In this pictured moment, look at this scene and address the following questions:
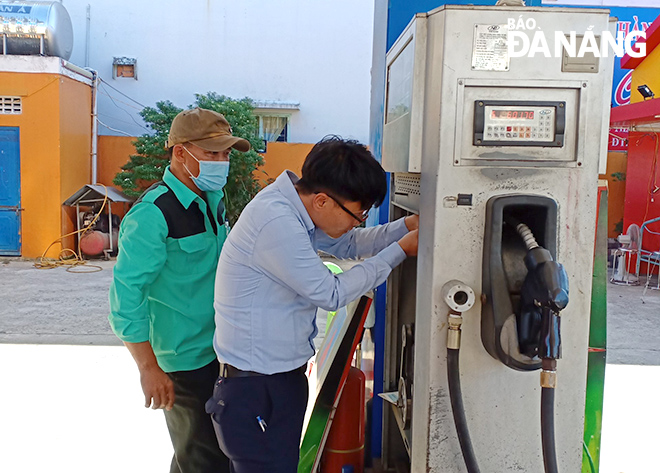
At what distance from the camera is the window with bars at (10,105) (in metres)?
10.5

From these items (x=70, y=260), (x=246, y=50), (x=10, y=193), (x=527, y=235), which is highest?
(x=246, y=50)

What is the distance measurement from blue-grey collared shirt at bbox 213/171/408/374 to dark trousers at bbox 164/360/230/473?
0.40 meters

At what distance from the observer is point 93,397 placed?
4.33 m

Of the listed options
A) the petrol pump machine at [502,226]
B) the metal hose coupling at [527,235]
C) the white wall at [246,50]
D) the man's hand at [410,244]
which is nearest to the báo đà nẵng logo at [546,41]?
the petrol pump machine at [502,226]

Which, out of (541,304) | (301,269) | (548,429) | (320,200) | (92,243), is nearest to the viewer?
(541,304)

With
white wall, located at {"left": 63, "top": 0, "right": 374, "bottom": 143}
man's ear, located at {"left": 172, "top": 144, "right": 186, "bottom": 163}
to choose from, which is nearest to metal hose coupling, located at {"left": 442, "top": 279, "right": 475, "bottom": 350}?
man's ear, located at {"left": 172, "top": 144, "right": 186, "bottom": 163}

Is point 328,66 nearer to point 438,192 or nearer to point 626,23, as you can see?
point 626,23

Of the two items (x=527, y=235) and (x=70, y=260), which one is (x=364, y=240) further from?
(x=70, y=260)

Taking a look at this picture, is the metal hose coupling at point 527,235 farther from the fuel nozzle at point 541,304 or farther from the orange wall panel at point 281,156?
the orange wall panel at point 281,156

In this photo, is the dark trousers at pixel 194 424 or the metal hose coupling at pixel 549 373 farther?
the dark trousers at pixel 194 424

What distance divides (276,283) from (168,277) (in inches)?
23.6

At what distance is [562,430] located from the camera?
1.78 meters

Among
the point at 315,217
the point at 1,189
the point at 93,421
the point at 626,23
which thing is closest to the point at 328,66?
the point at 626,23

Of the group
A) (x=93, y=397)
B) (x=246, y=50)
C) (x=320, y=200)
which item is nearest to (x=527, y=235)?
(x=320, y=200)
